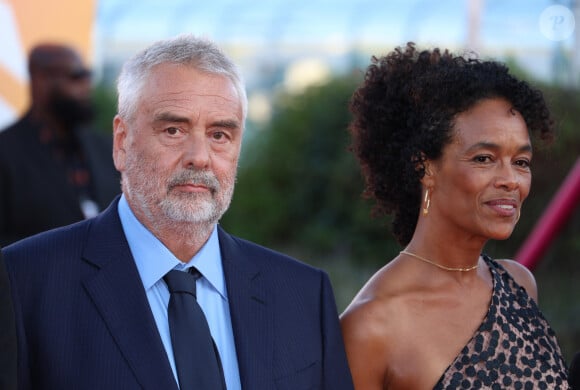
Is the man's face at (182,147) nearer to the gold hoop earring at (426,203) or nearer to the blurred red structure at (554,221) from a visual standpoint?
the gold hoop earring at (426,203)

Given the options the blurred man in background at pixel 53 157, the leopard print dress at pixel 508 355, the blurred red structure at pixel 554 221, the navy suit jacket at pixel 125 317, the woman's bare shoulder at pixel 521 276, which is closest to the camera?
the navy suit jacket at pixel 125 317

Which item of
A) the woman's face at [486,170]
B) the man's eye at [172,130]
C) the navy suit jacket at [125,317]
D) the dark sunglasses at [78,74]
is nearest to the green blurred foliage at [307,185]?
the dark sunglasses at [78,74]

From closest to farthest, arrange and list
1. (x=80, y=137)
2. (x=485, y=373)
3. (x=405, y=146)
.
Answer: (x=485, y=373)
(x=405, y=146)
(x=80, y=137)

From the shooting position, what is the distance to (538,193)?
818cm

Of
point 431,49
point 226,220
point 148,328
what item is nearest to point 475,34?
point 226,220

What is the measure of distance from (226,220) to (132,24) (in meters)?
12.6

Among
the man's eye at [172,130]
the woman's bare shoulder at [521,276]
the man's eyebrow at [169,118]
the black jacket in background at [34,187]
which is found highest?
the man's eyebrow at [169,118]

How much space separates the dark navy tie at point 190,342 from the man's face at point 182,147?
0.72 feet

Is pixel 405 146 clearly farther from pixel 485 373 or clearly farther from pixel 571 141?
pixel 571 141

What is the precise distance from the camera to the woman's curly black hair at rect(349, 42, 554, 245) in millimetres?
3596

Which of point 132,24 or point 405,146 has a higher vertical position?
point 405,146

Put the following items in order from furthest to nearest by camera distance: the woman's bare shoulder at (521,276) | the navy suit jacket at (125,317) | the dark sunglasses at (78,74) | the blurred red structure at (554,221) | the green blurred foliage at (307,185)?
the green blurred foliage at (307,185), the dark sunglasses at (78,74), the blurred red structure at (554,221), the woman's bare shoulder at (521,276), the navy suit jacket at (125,317)

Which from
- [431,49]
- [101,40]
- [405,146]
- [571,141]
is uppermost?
[431,49]

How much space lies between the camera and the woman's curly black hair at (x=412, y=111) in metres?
3.60
